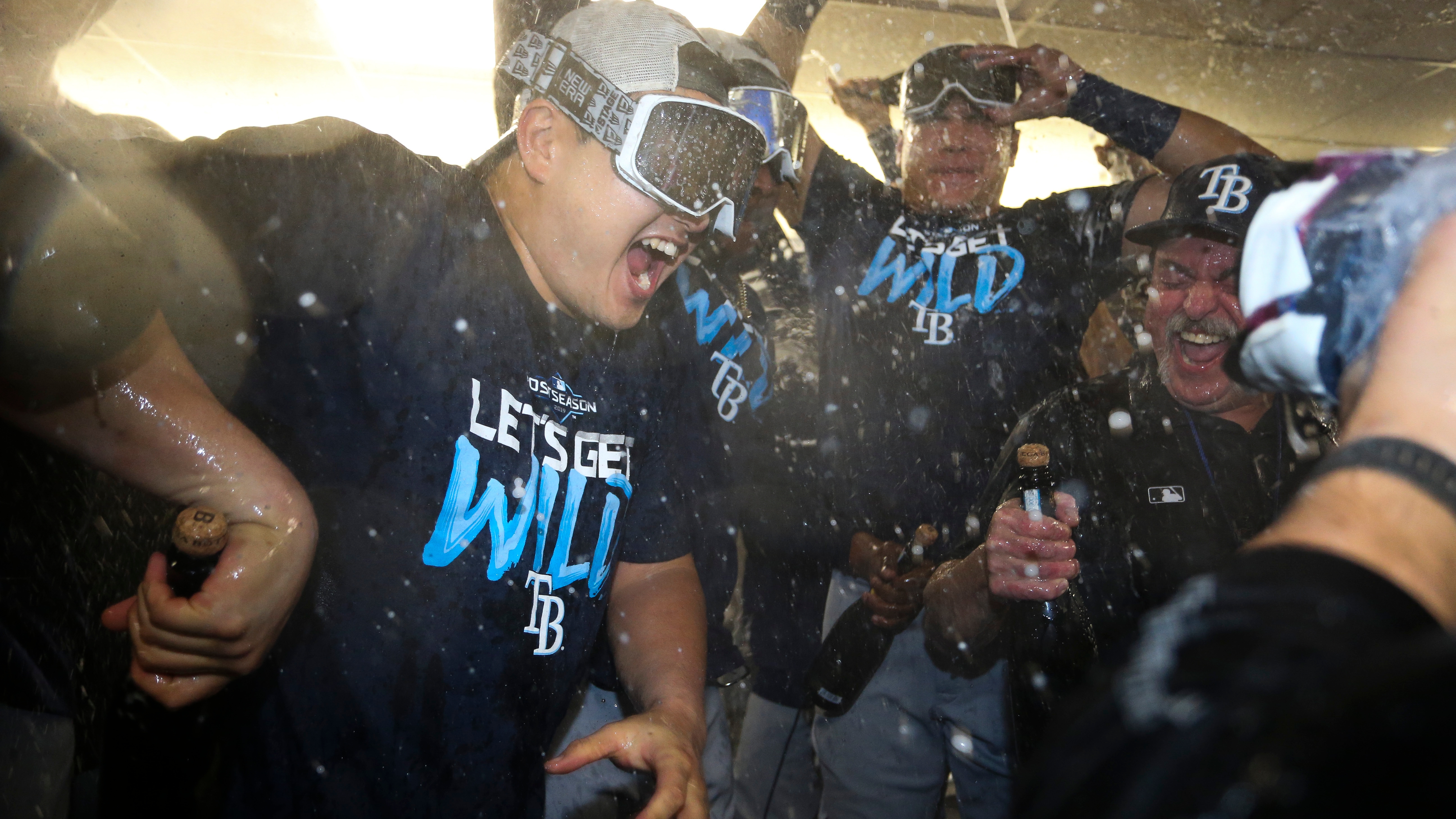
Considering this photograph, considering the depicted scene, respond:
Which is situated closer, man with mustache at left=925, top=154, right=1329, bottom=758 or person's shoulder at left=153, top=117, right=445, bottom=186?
person's shoulder at left=153, top=117, right=445, bottom=186

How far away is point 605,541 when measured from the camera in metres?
1.79

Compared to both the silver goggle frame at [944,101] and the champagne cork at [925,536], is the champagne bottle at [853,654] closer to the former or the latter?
the champagne cork at [925,536]

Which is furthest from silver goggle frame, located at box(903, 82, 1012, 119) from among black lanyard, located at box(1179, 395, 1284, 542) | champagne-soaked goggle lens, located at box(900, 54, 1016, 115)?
black lanyard, located at box(1179, 395, 1284, 542)

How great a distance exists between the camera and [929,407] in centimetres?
307

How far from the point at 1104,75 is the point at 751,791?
18.9 ft

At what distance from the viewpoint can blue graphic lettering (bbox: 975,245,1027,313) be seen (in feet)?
10.0

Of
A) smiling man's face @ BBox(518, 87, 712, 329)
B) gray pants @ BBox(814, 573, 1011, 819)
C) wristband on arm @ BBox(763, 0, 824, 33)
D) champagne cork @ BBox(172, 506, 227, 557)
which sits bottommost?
gray pants @ BBox(814, 573, 1011, 819)

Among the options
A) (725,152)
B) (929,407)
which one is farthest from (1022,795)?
(929,407)

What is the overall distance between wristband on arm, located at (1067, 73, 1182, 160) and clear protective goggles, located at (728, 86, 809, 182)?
4.12 feet

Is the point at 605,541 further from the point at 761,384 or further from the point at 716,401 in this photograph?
the point at 761,384

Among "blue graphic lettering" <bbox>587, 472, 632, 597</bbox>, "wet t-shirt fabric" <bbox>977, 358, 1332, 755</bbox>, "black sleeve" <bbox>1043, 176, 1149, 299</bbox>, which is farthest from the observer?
"black sleeve" <bbox>1043, 176, 1149, 299</bbox>

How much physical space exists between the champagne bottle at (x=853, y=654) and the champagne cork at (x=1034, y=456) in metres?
0.78

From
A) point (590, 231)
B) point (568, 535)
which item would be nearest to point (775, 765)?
point (568, 535)

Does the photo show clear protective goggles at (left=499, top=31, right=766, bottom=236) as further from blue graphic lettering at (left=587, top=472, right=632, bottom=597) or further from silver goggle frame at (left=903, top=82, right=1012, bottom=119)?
silver goggle frame at (left=903, top=82, right=1012, bottom=119)
